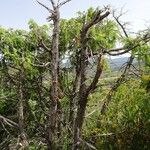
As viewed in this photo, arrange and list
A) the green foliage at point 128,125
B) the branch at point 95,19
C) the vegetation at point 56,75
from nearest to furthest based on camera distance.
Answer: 1. the green foliage at point 128,125
2. the branch at point 95,19
3. the vegetation at point 56,75

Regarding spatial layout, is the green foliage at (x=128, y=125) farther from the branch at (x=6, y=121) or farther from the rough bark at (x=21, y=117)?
the branch at (x=6, y=121)

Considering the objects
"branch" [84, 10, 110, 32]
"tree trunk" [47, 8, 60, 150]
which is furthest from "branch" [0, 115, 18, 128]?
"branch" [84, 10, 110, 32]

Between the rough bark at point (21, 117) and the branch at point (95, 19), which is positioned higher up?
the branch at point (95, 19)

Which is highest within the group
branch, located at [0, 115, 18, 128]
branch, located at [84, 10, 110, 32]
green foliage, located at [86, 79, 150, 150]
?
branch, located at [84, 10, 110, 32]

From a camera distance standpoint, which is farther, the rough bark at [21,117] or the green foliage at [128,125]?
the rough bark at [21,117]

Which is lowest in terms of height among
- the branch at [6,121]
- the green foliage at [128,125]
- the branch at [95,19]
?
the branch at [6,121]

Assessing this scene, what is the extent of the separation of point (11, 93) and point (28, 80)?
1.16m

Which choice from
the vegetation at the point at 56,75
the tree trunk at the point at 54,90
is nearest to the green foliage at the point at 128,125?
the vegetation at the point at 56,75

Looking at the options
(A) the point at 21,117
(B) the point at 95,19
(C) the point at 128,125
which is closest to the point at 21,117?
(A) the point at 21,117

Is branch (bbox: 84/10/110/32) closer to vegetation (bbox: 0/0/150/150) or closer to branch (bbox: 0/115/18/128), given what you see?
vegetation (bbox: 0/0/150/150)

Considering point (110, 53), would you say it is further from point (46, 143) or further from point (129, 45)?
point (46, 143)

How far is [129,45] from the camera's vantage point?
16703 mm

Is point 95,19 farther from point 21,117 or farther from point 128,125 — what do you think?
point 21,117

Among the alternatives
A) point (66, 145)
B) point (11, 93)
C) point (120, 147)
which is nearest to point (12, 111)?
point (11, 93)
